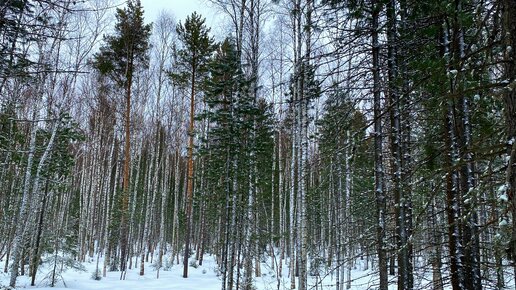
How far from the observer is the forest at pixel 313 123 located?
3072 mm

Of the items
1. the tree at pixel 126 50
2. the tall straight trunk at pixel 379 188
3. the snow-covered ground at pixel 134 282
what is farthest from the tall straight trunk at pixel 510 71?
the tree at pixel 126 50

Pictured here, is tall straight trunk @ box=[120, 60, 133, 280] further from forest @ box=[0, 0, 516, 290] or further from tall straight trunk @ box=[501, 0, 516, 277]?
tall straight trunk @ box=[501, 0, 516, 277]

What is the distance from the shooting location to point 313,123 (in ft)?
56.1

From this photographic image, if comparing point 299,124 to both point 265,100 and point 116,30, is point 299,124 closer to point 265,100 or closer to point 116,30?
point 265,100

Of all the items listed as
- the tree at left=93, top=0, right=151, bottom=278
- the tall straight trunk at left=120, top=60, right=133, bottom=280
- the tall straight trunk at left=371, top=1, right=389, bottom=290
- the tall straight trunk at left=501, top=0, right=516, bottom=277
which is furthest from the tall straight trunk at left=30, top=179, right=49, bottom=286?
the tall straight trunk at left=501, top=0, right=516, bottom=277

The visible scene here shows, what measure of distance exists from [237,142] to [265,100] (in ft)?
16.5

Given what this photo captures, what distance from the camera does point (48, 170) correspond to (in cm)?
1459

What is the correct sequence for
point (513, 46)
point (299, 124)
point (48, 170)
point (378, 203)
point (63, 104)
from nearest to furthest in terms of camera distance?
1. point (513, 46)
2. point (378, 203)
3. point (299, 124)
4. point (63, 104)
5. point (48, 170)

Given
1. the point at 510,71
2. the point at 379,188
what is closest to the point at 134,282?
the point at 379,188

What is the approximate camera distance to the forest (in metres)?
3.07

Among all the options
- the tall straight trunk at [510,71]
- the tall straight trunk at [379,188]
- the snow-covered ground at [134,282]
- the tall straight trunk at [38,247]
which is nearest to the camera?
the tall straight trunk at [510,71]

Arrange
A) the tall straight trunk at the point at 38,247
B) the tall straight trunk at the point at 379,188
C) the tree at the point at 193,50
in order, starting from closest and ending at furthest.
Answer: the tall straight trunk at the point at 379,188 < the tall straight trunk at the point at 38,247 < the tree at the point at 193,50

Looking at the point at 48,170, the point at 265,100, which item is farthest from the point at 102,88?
the point at 265,100

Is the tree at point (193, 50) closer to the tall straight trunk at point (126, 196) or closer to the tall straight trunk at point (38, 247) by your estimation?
the tall straight trunk at point (126, 196)
